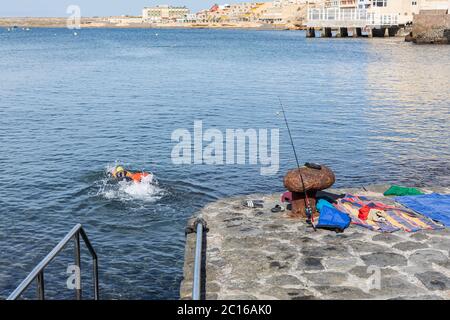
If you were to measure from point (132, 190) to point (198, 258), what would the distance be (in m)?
9.26

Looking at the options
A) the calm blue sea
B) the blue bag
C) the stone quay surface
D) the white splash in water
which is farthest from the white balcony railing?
the stone quay surface

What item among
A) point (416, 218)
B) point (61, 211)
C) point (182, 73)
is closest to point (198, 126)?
point (61, 211)

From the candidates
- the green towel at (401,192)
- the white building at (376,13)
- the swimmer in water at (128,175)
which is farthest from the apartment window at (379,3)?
the green towel at (401,192)

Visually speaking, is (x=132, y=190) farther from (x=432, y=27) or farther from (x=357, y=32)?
(x=357, y=32)

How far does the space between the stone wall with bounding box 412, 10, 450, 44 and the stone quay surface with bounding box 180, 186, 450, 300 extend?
91.3 m

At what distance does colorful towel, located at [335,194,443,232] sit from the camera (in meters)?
11.8

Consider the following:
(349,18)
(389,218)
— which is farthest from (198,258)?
(349,18)

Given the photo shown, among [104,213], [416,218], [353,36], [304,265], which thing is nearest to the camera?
[304,265]

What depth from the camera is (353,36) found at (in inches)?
5896

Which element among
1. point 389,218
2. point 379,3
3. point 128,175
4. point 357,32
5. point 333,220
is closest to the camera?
point 333,220

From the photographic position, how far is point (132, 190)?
59.5ft

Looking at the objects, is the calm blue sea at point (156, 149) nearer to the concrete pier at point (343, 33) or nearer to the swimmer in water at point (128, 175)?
the swimmer in water at point (128, 175)

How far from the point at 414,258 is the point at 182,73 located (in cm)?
5525

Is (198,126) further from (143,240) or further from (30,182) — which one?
(143,240)
